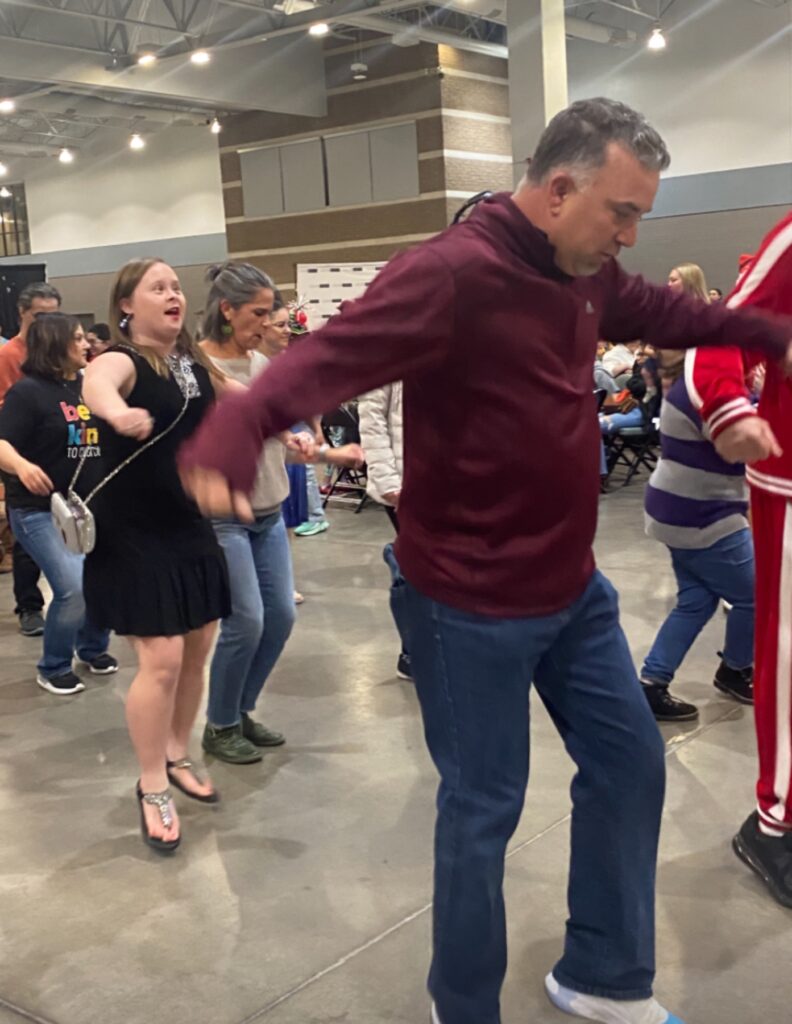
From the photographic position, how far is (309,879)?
2.73 m

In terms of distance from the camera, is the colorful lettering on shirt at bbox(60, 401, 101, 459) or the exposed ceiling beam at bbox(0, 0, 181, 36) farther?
the exposed ceiling beam at bbox(0, 0, 181, 36)

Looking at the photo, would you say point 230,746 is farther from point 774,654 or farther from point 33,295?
point 33,295

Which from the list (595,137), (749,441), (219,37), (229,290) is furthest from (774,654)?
(219,37)

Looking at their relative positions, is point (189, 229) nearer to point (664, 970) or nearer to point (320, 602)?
point (320, 602)

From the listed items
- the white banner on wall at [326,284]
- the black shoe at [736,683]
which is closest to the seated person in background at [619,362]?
the white banner on wall at [326,284]

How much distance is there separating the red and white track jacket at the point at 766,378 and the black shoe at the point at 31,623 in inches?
148

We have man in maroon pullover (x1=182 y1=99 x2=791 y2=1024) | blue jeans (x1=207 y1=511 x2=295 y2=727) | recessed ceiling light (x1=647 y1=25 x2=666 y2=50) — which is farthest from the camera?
recessed ceiling light (x1=647 y1=25 x2=666 y2=50)

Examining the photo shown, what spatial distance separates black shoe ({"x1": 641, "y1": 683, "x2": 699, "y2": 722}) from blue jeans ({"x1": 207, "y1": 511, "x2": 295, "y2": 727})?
1.22 metres

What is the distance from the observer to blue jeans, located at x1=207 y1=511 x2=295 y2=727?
10.6 ft

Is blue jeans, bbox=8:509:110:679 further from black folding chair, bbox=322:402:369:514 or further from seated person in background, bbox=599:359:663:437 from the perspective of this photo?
seated person in background, bbox=599:359:663:437

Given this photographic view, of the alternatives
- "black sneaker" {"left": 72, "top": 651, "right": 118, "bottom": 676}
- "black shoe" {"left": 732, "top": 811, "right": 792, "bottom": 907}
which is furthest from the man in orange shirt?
"black shoe" {"left": 732, "top": 811, "right": 792, "bottom": 907}

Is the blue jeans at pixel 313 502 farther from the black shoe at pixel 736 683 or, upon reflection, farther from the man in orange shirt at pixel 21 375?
the black shoe at pixel 736 683

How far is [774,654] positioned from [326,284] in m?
12.3

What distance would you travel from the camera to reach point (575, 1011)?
209 centimetres
